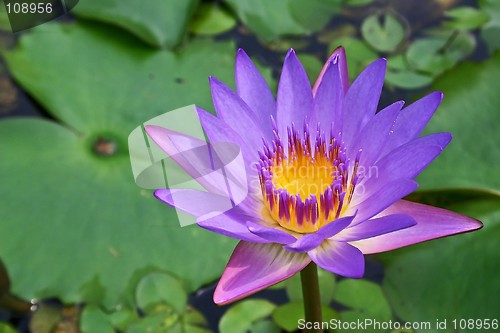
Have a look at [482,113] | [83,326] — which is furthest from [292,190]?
[482,113]

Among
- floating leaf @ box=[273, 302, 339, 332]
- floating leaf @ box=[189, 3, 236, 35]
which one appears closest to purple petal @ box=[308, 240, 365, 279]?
floating leaf @ box=[273, 302, 339, 332]

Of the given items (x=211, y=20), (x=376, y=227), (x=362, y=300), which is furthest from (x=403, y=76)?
(x=376, y=227)

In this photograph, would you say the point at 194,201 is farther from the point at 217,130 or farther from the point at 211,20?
the point at 211,20

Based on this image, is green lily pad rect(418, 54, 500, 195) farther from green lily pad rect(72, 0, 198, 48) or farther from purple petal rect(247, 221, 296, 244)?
green lily pad rect(72, 0, 198, 48)

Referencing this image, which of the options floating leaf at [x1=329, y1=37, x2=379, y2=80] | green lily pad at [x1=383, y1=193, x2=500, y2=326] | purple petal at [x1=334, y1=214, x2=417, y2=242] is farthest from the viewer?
floating leaf at [x1=329, y1=37, x2=379, y2=80]

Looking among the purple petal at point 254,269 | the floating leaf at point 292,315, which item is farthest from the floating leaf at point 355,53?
the purple petal at point 254,269

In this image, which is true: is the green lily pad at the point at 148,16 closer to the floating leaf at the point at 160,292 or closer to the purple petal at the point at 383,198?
the floating leaf at the point at 160,292

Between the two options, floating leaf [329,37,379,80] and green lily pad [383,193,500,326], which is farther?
floating leaf [329,37,379,80]
